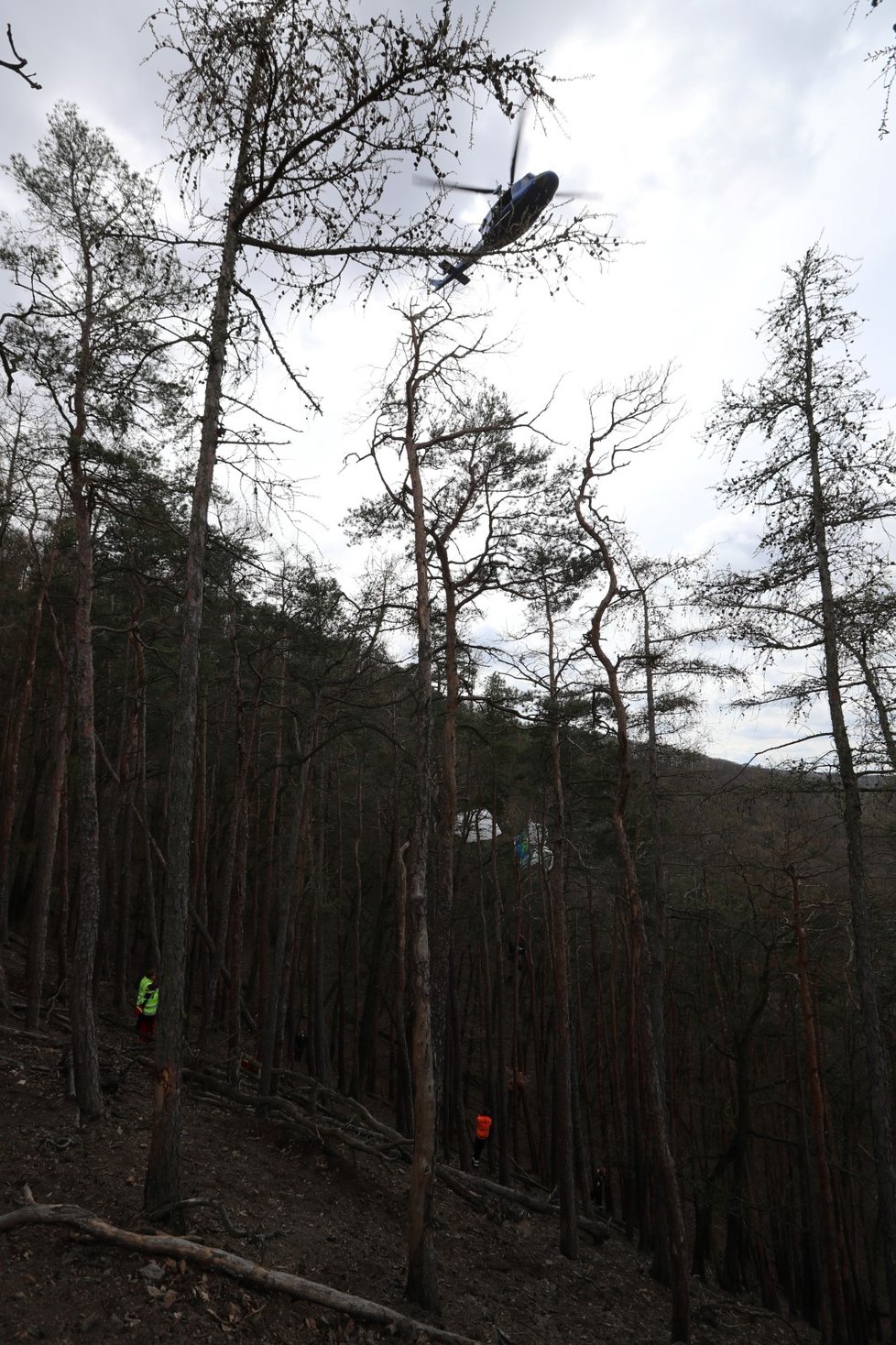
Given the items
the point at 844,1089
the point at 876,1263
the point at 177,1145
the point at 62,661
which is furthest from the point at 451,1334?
the point at 876,1263

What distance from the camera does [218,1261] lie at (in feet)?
18.6

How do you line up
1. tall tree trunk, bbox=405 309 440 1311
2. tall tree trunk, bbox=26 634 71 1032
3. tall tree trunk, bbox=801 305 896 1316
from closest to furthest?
1. tall tree trunk, bbox=405 309 440 1311
2. tall tree trunk, bbox=801 305 896 1316
3. tall tree trunk, bbox=26 634 71 1032

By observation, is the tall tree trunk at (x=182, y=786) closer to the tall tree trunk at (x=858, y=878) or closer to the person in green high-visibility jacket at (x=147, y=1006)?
the person in green high-visibility jacket at (x=147, y=1006)

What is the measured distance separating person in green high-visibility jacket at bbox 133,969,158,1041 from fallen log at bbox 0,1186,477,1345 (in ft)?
19.4

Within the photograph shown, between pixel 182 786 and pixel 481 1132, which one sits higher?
pixel 182 786

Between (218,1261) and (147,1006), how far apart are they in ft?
22.5

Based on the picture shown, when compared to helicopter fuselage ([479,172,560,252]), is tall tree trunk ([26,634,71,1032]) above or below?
below

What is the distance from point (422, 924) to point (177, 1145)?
101 inches

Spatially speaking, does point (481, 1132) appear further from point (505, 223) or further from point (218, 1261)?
point (505, 223)

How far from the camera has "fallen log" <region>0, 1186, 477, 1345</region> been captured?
17.9 feet

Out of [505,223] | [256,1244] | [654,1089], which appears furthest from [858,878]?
[505,223]

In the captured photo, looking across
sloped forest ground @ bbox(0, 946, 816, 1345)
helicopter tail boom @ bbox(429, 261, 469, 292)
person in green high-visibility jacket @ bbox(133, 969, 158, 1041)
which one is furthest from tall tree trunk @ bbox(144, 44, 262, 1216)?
person in green high-visibility jacket @ bbox(133, 969, 158, 1041)

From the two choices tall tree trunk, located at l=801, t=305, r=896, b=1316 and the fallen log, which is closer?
the fallen log

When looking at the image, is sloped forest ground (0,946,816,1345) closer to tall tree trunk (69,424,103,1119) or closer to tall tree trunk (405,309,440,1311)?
tall tree trunk (405,309,440,1311)
